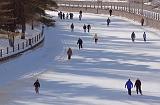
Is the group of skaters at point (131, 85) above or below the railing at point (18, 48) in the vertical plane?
below

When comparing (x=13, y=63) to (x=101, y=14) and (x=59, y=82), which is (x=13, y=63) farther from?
(x=101, y=14)

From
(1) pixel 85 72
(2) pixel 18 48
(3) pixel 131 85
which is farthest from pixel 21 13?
(3) pixel 131 85

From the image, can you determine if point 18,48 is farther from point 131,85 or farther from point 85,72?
point 131,85

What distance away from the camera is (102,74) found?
32.9 m

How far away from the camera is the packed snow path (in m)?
26.4

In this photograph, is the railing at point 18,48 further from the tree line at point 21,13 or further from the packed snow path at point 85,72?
the tree line at point 21,13

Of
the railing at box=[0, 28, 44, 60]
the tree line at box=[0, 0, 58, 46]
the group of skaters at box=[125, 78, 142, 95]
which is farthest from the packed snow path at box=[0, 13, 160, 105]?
the tree line at box=[0, 0, 58, 46]

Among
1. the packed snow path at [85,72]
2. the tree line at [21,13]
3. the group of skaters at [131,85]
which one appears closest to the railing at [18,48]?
the packed snow path at [85,72]

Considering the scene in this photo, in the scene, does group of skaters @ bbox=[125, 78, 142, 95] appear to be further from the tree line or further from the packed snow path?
the tree line

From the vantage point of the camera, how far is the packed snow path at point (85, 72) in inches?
1039

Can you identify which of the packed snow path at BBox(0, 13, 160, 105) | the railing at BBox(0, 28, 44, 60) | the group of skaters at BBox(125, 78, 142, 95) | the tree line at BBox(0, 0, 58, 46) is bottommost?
the packed snow path at BBox(0, 13, 160, 105)

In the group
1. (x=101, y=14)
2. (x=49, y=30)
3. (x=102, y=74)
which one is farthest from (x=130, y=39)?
(x=101, y=14)

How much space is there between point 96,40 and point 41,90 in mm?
20037

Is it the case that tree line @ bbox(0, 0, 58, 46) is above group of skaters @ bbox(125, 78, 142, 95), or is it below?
above
